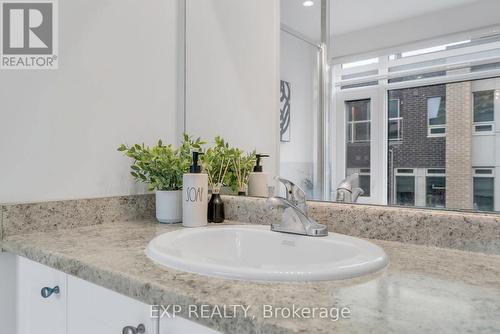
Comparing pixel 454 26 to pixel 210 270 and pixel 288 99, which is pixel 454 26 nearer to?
pixel 288 99

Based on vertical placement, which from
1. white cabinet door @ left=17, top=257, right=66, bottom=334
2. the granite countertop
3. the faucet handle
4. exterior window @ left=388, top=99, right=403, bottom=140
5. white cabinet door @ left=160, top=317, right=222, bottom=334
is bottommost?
white cabinet door @ left=17, top=257, right=66, bottom=334

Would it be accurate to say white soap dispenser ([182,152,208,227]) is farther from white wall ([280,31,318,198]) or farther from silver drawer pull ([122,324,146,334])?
silver drawer pull ([122,324,146,334])

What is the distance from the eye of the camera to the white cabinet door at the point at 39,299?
0.81m

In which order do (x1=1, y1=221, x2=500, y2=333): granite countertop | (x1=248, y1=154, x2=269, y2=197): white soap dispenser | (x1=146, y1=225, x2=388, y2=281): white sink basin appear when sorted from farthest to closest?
(x1=248, y1=154, x2=269, y2=197): white soap dispenser < (x1=146, y1=225, x2=388, y2=281): white sink basin < (x1=1, y1=221, x2=500, y2=333): granite countertop

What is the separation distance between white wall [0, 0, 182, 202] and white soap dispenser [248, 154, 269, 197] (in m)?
0.39

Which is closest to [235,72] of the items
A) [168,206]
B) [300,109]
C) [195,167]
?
[300,109]

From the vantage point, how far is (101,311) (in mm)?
705

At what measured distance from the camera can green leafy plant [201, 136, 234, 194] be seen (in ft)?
4.15

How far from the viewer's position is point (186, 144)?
1.27 m

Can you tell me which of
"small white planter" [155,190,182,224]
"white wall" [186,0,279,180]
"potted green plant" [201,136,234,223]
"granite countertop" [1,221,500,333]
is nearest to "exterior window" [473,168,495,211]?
"granite countertop" [1,221,500,333]

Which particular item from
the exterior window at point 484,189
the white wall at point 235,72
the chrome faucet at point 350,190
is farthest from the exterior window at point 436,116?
the white wall at point 235,72

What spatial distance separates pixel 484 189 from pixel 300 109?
568mm

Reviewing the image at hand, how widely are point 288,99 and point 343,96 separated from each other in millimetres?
229

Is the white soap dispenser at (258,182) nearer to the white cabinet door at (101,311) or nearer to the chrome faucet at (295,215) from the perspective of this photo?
the chrome faucet at (295,215)
